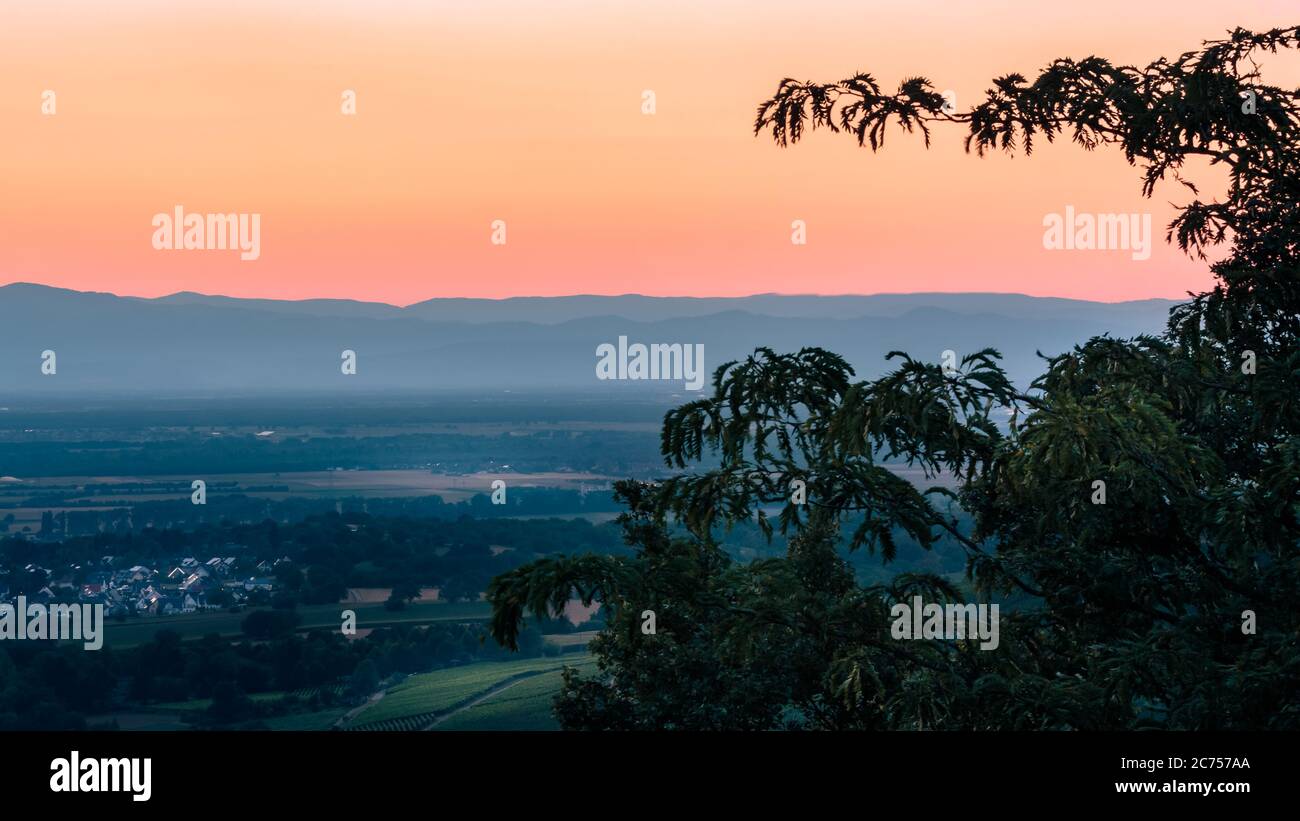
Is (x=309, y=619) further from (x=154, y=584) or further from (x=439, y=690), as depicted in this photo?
(x=439, y=690)

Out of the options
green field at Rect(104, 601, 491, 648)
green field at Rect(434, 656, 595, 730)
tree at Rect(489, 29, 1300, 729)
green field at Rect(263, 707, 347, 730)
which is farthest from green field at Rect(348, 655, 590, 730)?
tree at Rect(489, 29, 1300, 729)

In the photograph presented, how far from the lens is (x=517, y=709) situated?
84812 mm

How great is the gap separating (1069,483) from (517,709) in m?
79.9

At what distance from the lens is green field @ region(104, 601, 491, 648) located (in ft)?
410

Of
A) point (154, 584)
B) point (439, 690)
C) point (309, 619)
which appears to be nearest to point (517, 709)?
point (439, 690)

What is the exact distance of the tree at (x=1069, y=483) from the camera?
318 inches

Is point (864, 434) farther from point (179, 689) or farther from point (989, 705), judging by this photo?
point (179, 689)

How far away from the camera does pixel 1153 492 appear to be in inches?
333

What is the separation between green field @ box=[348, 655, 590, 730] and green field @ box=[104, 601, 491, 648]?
12082 millimetres

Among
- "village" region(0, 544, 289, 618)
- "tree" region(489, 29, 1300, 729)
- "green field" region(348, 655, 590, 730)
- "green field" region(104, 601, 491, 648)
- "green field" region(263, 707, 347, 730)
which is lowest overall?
"green field" region(263, 707, 347, 730)

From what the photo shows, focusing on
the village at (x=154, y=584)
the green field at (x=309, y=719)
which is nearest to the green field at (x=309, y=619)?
the village at (x=154, y=584)

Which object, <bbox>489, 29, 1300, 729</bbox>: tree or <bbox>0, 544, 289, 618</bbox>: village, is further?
<bbox>0, 544, 289, 618</bbox>: village

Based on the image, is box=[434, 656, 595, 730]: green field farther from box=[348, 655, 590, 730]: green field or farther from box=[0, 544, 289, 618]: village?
box=[0, 544, 289, 618]: village
